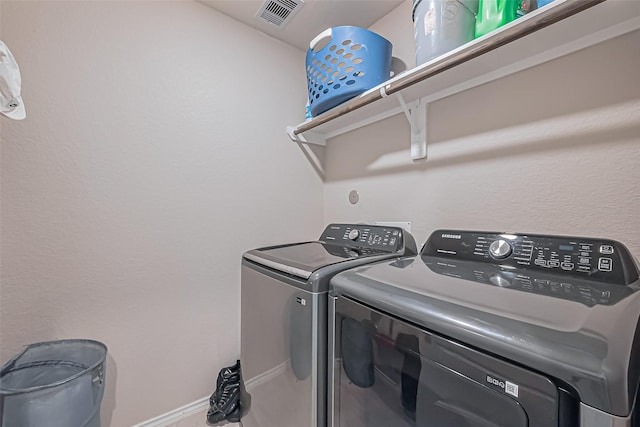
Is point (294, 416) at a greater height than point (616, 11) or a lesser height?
lesser

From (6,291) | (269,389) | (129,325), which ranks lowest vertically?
(269,389)

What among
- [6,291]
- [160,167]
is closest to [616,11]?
[160,167]

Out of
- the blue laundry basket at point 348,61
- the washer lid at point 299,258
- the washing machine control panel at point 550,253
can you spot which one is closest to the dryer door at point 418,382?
the washer lid at point 299,258

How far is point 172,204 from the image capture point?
146cm

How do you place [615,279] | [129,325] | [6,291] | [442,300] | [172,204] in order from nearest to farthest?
1. [442,300]
2. [615,279]
3. [6,291]
4. [129,325]
5. [172,204]

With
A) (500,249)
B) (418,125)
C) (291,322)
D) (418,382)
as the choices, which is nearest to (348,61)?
(418,125)

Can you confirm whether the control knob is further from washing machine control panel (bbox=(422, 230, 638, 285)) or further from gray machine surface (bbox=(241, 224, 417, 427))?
gray machine surface (bbox=(241, 224, 417, 427))

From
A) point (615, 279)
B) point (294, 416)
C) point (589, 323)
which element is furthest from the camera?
point (294, 416)

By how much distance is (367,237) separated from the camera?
4.62 ft

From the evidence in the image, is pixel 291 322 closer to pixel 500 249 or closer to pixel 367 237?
pixel 367 237

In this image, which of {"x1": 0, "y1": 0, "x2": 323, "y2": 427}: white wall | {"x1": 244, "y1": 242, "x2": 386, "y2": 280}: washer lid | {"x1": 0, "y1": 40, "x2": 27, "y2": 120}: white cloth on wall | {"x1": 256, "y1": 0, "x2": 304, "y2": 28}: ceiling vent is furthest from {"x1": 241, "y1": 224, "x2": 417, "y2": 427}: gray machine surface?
A: {"x1": 256, "y1": 0, "x2": 304, "y2": 28}: ceiling vent

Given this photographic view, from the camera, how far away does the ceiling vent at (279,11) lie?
1527 mm

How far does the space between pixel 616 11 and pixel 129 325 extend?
7.58 ft

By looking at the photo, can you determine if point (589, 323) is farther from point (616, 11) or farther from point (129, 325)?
point (129, 325)
